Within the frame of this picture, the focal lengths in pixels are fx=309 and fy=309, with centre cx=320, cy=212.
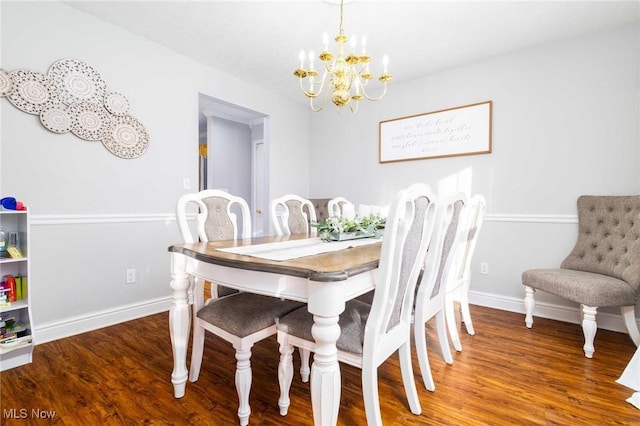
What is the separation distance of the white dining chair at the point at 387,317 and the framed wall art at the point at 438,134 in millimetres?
2088

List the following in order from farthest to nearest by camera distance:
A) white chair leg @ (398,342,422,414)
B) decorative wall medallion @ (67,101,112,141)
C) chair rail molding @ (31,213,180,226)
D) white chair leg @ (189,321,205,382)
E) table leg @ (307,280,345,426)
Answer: decorative wall medallion @ (67,101,112,141) < chair rail molding @ (31,213,180,226) < white chair leg @ (189,321,205,382) < white chair leg @ (398,342,422,414) < table leg @ (307,280,345,426)

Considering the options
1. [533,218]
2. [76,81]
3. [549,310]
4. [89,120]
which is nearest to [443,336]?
[549,310]

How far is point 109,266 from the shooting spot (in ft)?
8.20

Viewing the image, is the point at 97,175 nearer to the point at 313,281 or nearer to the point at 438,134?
the point at 313,281

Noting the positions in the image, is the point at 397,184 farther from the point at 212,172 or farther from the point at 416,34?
the point at 212,172

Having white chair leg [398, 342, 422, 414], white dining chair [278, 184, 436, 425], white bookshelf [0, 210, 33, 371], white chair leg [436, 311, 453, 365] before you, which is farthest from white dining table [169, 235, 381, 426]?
white bookshelf [0, 210, 33, 371]

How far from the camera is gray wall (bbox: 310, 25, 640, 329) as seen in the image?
7.82 feet

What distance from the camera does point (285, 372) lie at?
A: 1343 mm

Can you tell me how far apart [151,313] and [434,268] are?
247cm

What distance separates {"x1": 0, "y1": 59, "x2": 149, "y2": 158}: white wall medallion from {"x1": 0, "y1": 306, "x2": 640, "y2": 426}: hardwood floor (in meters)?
1.51

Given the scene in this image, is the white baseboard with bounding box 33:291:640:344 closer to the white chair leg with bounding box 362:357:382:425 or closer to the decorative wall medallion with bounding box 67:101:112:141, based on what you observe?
the decorative wall medallion with bounding box 67:101:112:141

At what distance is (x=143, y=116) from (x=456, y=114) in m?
2.92

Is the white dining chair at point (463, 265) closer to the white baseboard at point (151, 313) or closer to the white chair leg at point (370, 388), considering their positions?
the white baseboard at point (151, 313)

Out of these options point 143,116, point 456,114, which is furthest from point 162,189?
point 456,114
